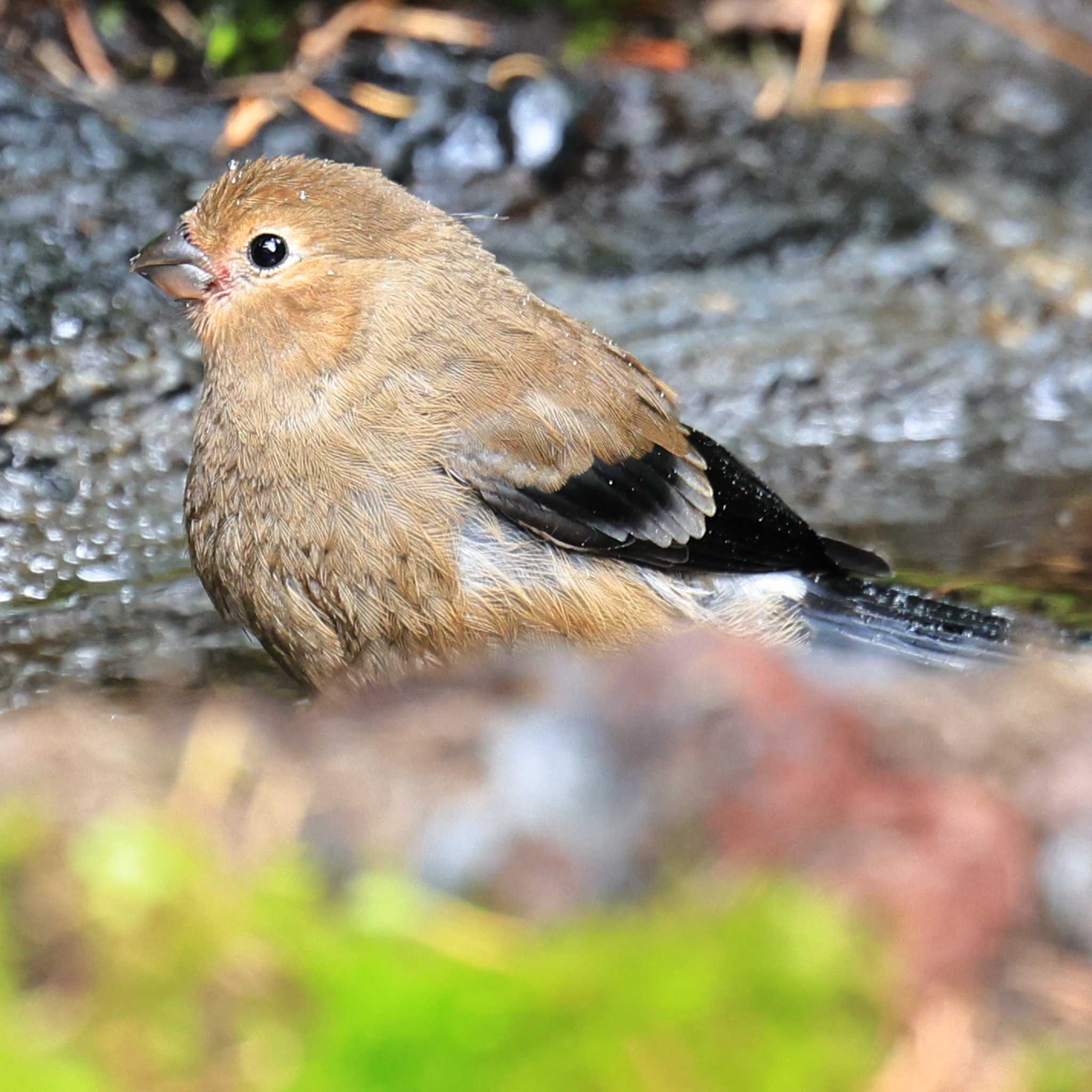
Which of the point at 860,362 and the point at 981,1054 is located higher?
the point at 981,1054

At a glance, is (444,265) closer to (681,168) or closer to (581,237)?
(581,237)

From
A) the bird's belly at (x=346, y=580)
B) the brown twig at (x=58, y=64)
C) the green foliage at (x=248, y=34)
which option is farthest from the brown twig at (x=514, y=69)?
the bird's belly at (x=346, y=580)

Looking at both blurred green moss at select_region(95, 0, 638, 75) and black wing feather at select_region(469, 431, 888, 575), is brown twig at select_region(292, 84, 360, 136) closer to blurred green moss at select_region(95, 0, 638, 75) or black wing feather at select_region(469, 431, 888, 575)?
blurred green moss at select_region(95, 0, 638, 75)

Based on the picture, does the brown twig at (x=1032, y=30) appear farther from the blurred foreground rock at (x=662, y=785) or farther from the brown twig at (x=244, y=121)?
the blurred foreground rock at (x=662, y=785)

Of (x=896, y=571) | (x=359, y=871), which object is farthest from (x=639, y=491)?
(x=359, y=871)

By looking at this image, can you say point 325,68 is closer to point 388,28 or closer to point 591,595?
point 388,28

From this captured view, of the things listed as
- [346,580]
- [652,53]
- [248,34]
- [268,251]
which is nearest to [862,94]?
[652,53]
